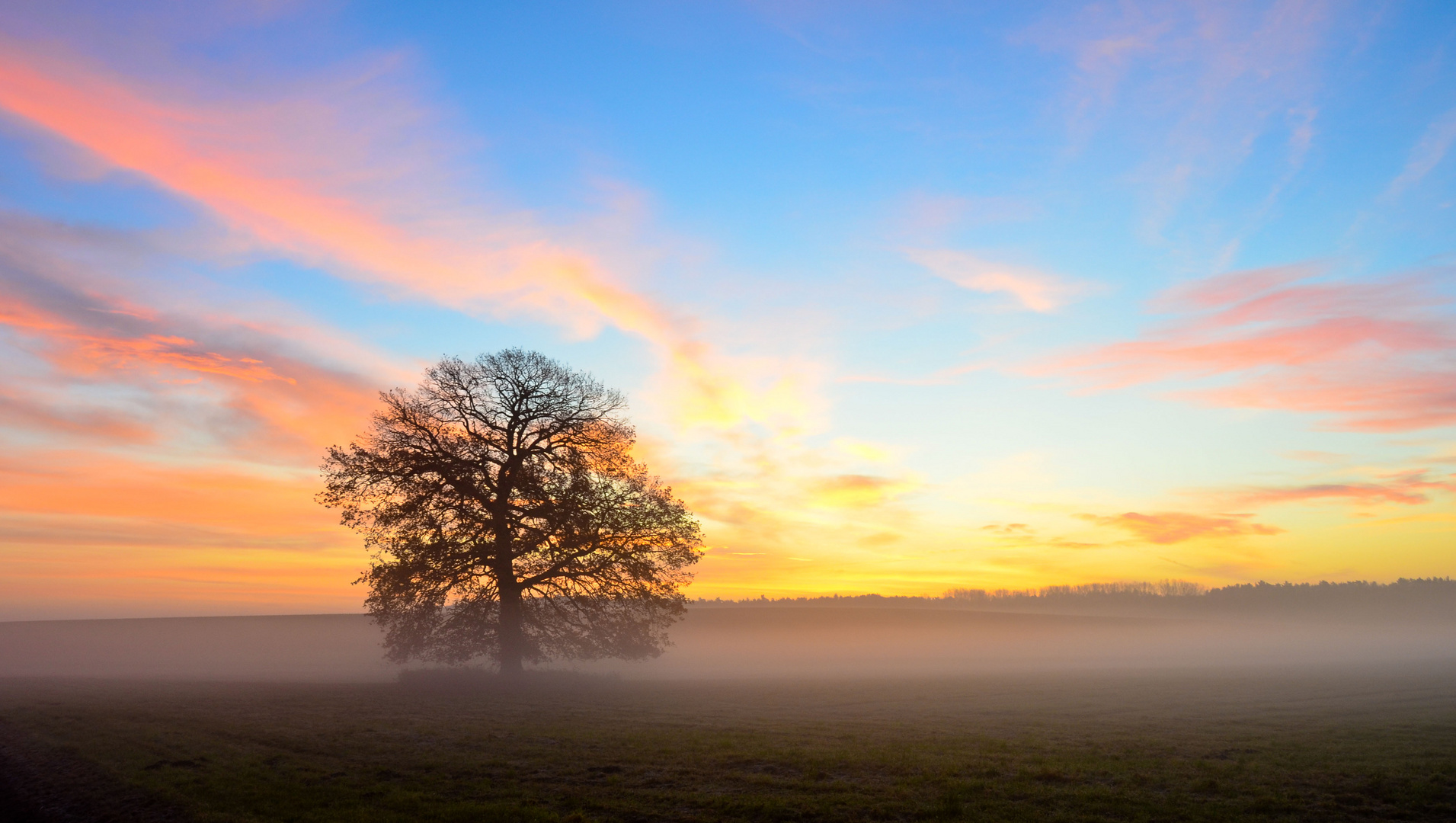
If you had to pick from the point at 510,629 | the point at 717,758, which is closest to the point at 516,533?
the point at 510,629

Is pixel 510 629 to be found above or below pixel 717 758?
above

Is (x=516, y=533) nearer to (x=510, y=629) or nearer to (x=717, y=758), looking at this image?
(x=510, y=629)

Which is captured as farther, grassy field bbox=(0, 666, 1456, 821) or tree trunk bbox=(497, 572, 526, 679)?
tree trunk bbox=(497, 572, 526, 679)

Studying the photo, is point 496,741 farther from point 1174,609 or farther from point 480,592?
point 1174,609

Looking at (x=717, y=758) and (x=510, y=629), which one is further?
(x=510, y=629)

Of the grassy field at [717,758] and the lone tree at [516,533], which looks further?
the lone tree at [516,533]

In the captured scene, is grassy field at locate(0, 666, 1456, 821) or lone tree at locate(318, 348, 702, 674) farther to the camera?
lone tree at locate(318, 348, 702, 674)

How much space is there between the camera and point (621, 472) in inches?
1500

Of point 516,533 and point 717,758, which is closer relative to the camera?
point 717,758

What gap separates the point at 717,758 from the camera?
16766mm

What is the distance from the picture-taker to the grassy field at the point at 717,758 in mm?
13062

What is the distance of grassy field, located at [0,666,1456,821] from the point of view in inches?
514

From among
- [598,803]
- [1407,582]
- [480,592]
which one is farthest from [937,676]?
[1407,582]

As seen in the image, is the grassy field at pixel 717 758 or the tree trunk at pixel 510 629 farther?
the tree trunk at pixel 510 629
